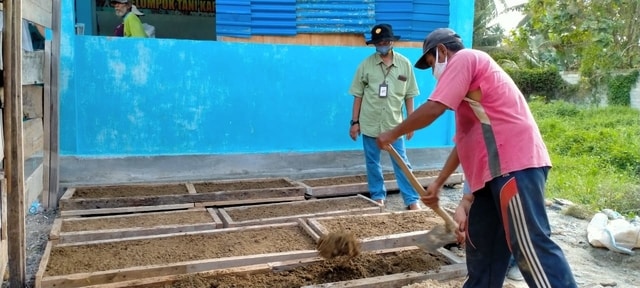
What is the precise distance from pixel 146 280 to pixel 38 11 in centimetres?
261

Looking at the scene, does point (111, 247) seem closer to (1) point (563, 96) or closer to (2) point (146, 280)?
(2) point (146, 280)

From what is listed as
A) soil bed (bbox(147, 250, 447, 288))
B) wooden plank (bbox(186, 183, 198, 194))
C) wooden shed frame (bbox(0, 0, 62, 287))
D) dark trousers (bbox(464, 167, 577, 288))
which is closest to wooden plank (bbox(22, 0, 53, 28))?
wooden shed frame (bbox(0, 0, 62, 287))

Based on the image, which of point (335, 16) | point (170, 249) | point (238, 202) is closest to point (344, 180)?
point (238, 202)

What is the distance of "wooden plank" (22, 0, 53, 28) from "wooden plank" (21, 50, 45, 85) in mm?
283

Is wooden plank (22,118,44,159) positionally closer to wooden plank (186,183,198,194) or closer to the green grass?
wooden plank (186,183,198,194)

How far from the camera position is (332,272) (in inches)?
134

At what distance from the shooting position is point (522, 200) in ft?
7.30

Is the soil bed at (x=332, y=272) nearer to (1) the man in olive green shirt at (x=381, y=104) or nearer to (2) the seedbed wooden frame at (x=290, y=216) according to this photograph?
(2) the seedbed wooden frame at (x=290, y=216)

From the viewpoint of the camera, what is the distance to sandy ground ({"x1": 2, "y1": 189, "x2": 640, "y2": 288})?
3.70 m

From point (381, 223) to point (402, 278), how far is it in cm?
119

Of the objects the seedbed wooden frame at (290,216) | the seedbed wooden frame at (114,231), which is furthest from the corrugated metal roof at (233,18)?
the seedbed wooden frame at (114,231)

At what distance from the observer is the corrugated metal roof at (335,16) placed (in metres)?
6.25

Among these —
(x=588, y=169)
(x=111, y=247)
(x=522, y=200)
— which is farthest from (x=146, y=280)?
(x=588, y=169)

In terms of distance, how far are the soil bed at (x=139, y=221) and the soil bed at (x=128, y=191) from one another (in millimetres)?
597
